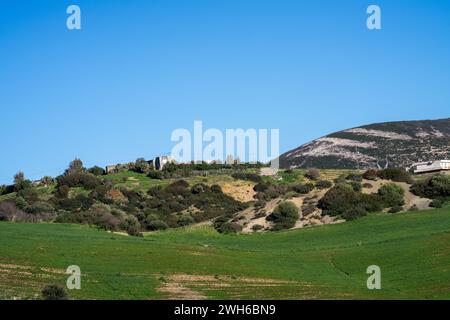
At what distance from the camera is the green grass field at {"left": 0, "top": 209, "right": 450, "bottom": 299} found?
121ft

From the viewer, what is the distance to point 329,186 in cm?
9844

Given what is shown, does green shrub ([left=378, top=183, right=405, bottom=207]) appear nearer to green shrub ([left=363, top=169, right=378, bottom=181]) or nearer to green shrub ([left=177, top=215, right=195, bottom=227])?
green shrub ([left=363, top=169, right=378, bottom=181])

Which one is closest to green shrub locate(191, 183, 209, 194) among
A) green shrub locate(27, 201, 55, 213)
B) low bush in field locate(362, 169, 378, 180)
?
green shrub locate(27, 201, 55, 213)

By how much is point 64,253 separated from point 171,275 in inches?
357

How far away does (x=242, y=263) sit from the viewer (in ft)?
166

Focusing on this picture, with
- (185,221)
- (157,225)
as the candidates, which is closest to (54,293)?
(157,225)

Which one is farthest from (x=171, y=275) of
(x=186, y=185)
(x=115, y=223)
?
(x=186, y=185)

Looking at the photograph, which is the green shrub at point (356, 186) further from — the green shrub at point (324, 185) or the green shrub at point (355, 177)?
the green shrub at point (324, 185)

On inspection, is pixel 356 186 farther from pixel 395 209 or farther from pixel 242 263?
pixel 242 263

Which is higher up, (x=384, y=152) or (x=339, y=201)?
(x=384, y=152)

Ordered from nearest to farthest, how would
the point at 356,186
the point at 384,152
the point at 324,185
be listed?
the point at 356,186 → the point at 324,185 → the point at 384,152

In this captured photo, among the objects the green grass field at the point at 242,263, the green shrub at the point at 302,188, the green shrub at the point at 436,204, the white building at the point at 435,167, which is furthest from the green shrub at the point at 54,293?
the white building at the point at 435,167

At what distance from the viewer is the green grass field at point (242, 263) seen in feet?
121

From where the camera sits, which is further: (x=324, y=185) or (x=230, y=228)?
(x=324, y=185)
